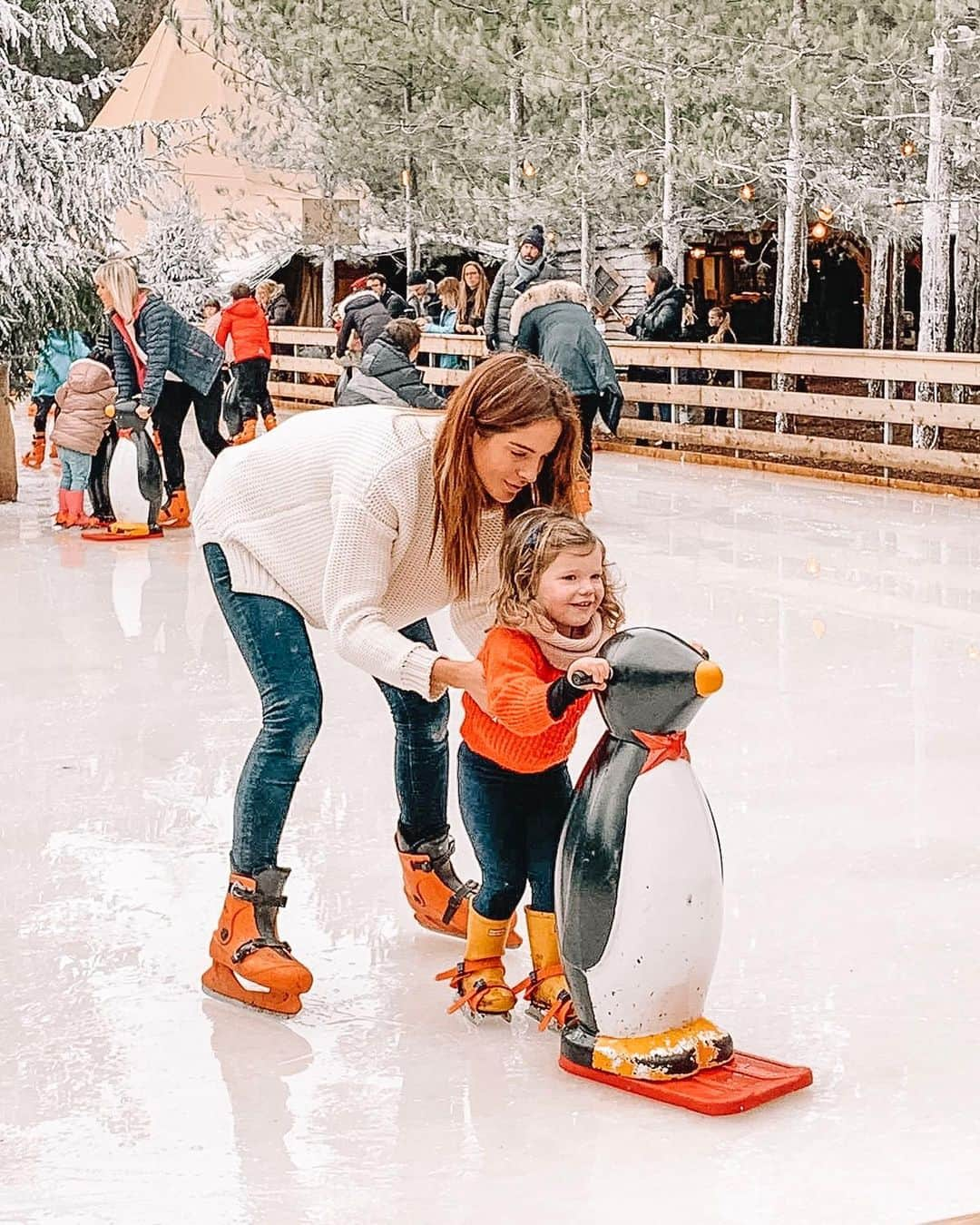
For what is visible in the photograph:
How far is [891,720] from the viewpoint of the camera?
18.9 feet

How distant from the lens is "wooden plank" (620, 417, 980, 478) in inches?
459

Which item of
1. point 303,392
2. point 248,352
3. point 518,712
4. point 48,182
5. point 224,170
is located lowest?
point 518,712

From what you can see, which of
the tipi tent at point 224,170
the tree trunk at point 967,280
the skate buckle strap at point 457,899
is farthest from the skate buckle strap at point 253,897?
the tipi tent at point 224,170

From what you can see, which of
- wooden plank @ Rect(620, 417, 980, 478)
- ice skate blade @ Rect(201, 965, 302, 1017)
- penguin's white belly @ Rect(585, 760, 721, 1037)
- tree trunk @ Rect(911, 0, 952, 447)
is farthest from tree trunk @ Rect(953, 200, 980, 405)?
penguin's white belly @ Rect(585, 760, 721, 1037)

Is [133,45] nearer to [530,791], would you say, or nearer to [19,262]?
[19,262]

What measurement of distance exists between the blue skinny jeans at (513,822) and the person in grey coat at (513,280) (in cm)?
774

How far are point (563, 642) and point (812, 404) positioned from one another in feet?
33.0

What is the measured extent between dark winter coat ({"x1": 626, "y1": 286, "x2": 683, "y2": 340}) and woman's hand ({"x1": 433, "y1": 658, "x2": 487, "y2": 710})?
12.3m

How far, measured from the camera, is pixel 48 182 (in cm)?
1089

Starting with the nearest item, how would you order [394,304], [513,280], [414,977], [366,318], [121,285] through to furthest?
[414,977] → [121,285] → [366,318] → [513,280] → [394,304]

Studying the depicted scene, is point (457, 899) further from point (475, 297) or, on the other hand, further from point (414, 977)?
point (475, 297)

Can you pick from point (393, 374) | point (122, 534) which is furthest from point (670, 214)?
point (393, 374)

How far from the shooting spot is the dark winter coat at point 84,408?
984cm

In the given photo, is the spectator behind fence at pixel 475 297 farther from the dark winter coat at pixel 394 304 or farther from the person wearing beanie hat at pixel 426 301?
the dark winter coat at pixel 394 304
